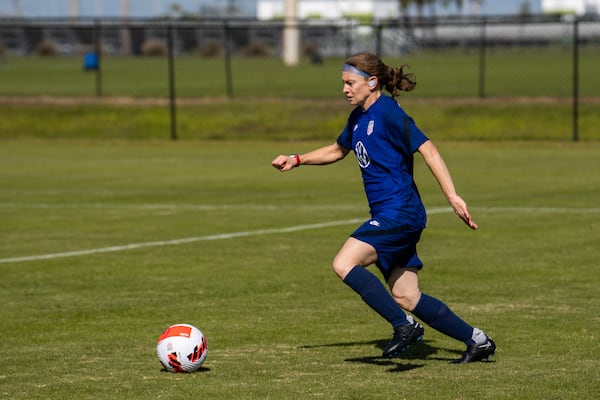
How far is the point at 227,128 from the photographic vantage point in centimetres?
3288

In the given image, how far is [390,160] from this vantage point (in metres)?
7.32

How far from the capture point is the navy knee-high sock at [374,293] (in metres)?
7.18

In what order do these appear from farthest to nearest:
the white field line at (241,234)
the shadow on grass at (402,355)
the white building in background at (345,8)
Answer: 1. the white building in background at (345,8)
2. the white field line at (241,234)
3. the shadow on grass at (402,355)

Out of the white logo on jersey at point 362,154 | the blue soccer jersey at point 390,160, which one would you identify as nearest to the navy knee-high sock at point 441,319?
the blue soccer jersey at point 390,160

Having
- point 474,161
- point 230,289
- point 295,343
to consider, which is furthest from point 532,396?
point 474,161

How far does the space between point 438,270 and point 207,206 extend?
6.35 m

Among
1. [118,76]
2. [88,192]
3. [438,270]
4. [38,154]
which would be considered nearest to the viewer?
[438,270]

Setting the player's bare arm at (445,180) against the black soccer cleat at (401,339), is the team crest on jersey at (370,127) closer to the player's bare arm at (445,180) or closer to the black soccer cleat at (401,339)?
the player's bare arm at (445,180)

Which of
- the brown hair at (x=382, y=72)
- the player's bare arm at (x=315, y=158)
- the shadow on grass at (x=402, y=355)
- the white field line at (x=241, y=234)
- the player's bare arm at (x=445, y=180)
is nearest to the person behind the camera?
the player's bare arm at (x=445, y=180)

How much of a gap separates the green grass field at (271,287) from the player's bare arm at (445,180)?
1.00m

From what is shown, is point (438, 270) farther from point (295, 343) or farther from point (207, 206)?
point (207, 206)

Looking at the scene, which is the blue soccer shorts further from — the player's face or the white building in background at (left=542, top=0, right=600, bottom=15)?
the white building in background at (left=542, top=0, right=600, bottom=15)

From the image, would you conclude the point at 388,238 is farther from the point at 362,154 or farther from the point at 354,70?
the point at 354,70

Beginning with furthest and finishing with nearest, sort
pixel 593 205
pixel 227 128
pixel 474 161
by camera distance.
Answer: pixel 227 128
pixel 474 161
pixel 593 205
